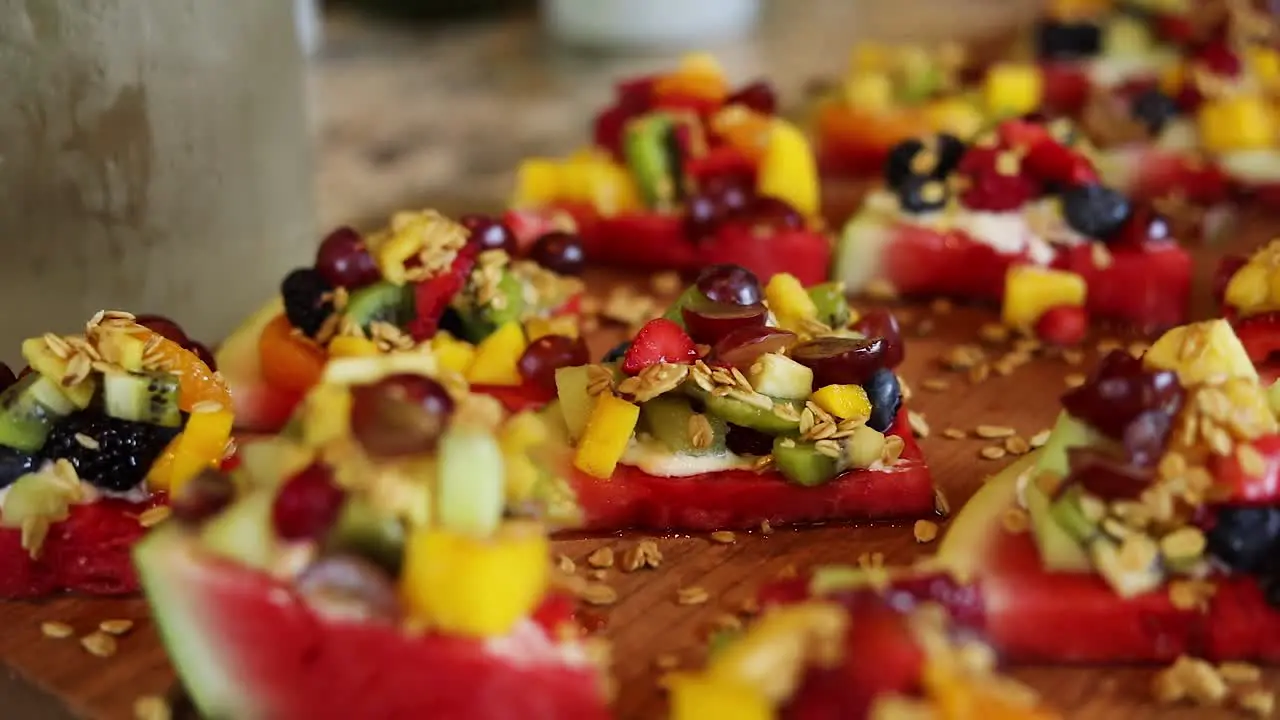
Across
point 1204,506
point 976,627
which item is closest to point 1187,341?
point 1204,506

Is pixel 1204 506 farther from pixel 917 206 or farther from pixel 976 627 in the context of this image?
pixel 917 206

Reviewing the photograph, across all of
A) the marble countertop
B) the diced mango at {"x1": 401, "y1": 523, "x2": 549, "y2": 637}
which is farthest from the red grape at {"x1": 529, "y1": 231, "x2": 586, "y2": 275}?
the diced mango at {"x1": 401, "y1": 523, "x2": 549, "y2": 637}

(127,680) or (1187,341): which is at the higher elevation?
(1187,341)

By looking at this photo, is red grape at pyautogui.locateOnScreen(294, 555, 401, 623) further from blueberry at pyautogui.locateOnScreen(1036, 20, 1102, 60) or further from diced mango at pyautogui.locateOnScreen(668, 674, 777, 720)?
blueberry at pyautogui.locateOnScreen(1036, 20, 1102, 60)

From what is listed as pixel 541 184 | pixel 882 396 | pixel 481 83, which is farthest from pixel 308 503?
pixel 481 83

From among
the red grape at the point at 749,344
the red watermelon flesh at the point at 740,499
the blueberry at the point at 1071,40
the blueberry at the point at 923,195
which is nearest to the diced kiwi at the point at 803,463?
the red watermelon flesh at the point at 740,499

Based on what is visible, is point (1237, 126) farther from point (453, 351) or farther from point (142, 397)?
point (142, 397)

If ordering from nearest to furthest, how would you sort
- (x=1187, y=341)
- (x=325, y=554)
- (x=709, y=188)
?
1. (x=325, y=554)
2. (x=1187, y=341)
3. (x=709, y=188)

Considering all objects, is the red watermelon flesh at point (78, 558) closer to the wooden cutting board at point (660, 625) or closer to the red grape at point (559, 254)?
the wooden cutting board at point (660, 625)
